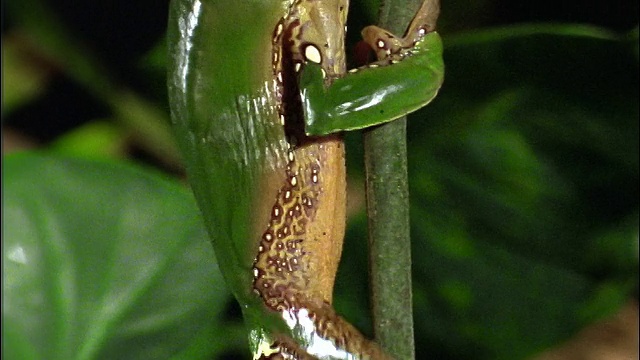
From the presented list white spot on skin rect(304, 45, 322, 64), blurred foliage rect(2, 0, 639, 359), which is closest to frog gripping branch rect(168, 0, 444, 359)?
white spot on skin rect(304, 45, 322, 64)

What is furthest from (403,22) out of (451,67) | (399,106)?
(451,67)

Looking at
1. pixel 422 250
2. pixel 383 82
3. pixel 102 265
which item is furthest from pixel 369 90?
pixel 102 265

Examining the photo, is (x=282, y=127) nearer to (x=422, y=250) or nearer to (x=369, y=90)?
(x=369, y=90)

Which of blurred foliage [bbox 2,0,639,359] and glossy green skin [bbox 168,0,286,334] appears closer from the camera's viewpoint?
glossy green skin [bbox 168,0,286,334]

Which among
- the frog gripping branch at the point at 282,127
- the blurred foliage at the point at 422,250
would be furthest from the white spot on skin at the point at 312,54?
the blurred foliage at the point at 422,250

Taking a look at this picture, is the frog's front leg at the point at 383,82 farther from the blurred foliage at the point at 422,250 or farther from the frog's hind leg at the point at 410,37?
the blurred foliage at the point at 422,250

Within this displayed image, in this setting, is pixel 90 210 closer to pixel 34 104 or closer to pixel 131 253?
pixel 131 253

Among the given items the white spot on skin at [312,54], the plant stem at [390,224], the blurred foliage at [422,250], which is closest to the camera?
the plant stem at [390,224]

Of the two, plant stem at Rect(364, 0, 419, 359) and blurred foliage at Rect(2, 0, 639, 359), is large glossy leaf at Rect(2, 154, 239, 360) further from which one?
plant stem at Rect(364, 0, 419, 359)
